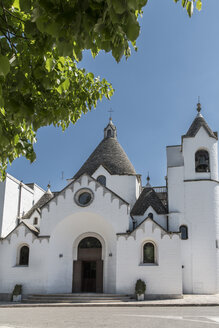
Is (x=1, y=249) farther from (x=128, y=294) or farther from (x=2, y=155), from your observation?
(x=2, y=155)

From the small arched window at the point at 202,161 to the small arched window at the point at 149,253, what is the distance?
7655 millimetres

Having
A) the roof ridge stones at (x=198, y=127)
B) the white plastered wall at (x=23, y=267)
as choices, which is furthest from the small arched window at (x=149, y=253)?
the roof ridge stones at (x=198, y=127)

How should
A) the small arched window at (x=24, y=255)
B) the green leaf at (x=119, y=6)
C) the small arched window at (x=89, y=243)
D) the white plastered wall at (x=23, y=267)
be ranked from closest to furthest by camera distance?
the green leaf at (x=119, y=6) < the white plastered wall at (x=23, y=267) < the small arched window at (x=24, y=255) < the small arched window at (x=89, y=243)

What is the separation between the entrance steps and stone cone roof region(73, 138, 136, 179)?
1107 centimetres

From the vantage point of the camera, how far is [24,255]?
2489cm

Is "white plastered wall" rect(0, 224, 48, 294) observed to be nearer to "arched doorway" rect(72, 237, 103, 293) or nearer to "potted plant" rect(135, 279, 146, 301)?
"arched doorway" rect(72, 237, 103, 293)

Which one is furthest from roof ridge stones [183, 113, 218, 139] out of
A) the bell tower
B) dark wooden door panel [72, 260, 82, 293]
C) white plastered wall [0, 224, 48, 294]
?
white plastered wall [0, 224, 48, 294]

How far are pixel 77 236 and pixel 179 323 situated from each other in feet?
47.6

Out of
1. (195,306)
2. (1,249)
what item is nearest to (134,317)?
(195,306)

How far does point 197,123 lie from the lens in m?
28.6

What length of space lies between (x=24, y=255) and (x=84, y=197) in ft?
20.1

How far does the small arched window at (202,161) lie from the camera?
88.8ft

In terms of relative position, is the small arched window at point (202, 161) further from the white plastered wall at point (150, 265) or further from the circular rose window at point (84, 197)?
the circular rose window at point (84, 197)

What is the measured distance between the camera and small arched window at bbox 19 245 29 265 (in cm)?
2472
